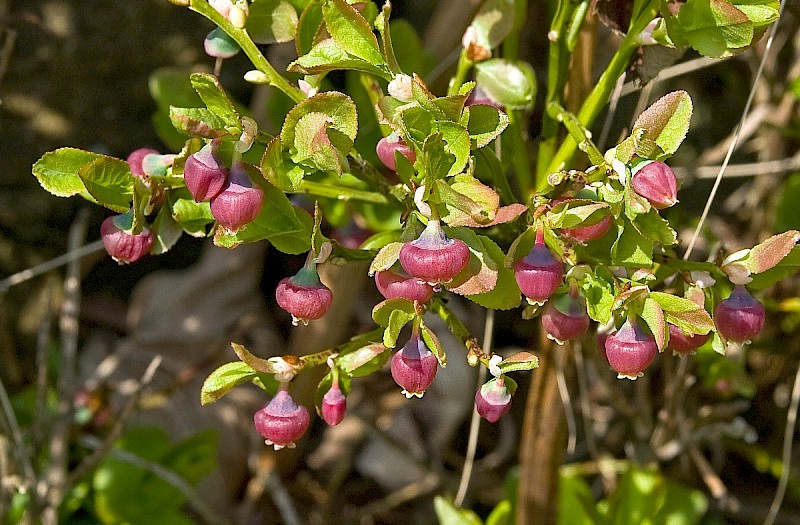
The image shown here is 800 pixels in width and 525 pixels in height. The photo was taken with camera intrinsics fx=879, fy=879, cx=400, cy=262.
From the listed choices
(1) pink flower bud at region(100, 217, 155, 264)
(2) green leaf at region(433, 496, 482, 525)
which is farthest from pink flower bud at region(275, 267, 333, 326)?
(2) green leaf at region(433, 496, 482, 525)

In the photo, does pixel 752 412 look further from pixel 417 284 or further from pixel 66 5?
pixel 66 5

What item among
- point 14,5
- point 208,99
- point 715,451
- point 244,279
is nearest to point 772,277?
point 208,99

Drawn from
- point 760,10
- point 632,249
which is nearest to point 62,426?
point 632,249

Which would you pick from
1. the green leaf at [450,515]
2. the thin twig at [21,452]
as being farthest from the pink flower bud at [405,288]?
the thin twig at [21,452]

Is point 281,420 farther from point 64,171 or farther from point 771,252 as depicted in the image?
point 771,252

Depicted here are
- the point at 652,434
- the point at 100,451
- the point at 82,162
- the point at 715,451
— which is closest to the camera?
the point at 82,162

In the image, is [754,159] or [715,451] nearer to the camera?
[715,451]
